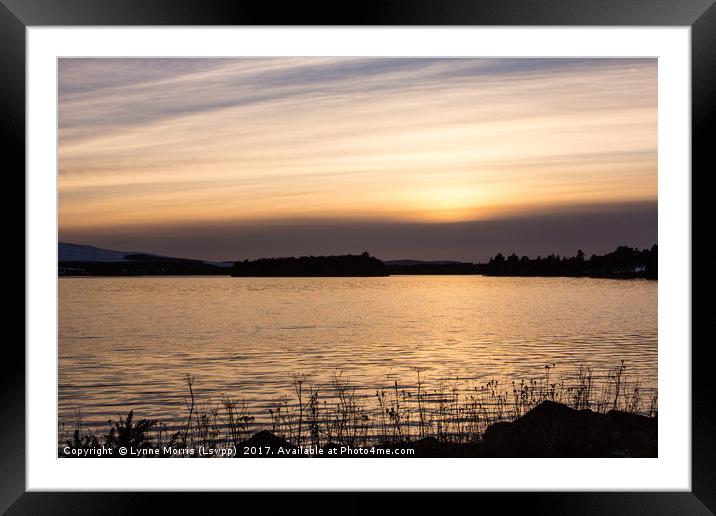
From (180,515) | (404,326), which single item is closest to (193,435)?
(180,515)

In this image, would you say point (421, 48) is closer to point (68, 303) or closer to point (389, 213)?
point (389, 213)

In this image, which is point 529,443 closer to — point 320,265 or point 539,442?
point 539,442

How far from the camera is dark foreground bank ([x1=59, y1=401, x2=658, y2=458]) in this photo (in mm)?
4441

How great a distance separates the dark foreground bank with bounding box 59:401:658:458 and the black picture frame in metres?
1.30

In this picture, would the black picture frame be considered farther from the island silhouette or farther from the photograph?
the island silhouette

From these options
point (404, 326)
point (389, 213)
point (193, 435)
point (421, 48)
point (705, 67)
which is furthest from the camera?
point (389, 213)

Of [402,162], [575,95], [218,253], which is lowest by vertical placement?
[218,253]

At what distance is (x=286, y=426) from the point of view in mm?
5613

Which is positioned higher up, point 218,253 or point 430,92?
point 430,92

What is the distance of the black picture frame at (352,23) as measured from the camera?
284cm

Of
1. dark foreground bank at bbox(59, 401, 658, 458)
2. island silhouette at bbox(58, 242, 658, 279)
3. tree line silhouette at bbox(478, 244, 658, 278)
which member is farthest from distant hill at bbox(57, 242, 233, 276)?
dark foreground bank at bbox(59, 401, 658, 458)

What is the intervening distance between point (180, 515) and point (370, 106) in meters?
24.6

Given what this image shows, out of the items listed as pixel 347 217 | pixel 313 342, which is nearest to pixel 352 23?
pixel 313 342

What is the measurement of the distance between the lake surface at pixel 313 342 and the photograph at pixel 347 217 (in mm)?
91
